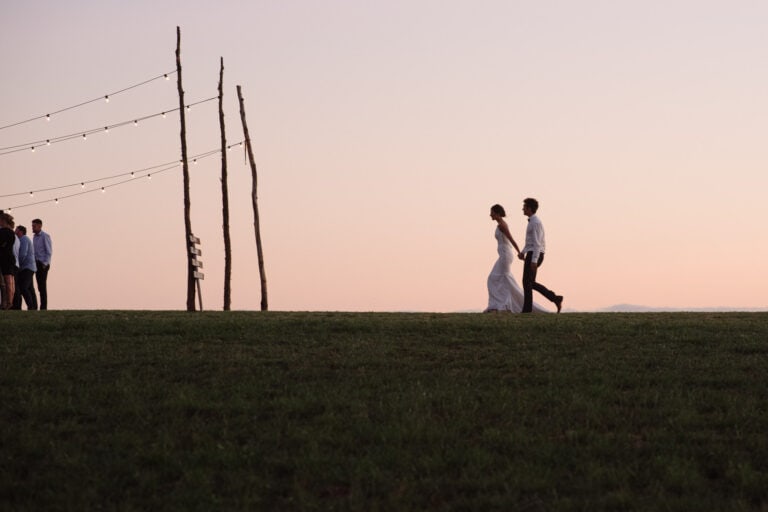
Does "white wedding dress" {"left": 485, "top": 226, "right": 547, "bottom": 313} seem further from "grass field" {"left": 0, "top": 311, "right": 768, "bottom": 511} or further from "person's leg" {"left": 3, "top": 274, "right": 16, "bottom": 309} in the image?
"person's leg" {"left": 3, "top": 274, "right": 16, "bottom": 309}

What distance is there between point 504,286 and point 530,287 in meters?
1.54

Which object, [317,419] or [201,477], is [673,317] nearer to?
[317,419]

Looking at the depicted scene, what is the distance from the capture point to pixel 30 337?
17.2 metres

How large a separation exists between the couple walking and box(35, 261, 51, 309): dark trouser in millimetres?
12064

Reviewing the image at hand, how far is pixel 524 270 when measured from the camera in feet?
76.0

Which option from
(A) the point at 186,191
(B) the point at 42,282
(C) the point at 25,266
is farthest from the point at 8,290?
(A) the point at 186,191

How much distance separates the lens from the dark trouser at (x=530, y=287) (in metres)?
22.9

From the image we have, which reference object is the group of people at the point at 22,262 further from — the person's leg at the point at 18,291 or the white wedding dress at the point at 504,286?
the white wedding dress at the point at 504,286

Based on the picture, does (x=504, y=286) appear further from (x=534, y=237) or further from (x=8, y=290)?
(x=8, y=290)

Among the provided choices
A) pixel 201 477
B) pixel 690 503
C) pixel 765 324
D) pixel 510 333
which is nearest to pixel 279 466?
pixel 201 477

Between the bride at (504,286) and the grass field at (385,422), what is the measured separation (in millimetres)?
7346

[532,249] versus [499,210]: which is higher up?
[499,210]

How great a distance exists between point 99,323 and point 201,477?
10.4m

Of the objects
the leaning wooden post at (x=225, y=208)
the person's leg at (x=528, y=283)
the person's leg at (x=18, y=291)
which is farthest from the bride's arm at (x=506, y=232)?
the leaning wooden post at (x=225, y=208)
